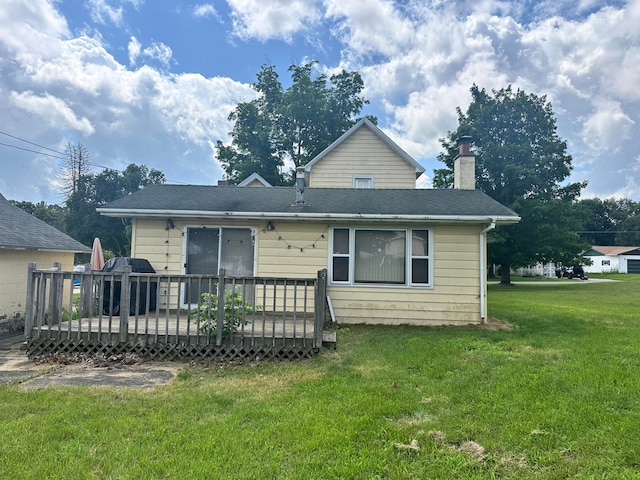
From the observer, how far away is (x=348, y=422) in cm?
318

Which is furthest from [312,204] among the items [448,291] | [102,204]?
[102,204]

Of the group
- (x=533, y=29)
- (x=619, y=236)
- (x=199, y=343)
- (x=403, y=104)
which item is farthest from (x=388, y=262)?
(x=619, y=236)

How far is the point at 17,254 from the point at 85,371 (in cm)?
489

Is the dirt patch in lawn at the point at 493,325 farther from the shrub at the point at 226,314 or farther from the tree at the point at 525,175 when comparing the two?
the tree at the point at 525,175

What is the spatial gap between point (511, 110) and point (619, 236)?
5285cm

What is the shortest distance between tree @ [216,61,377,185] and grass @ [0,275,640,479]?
79.5ft

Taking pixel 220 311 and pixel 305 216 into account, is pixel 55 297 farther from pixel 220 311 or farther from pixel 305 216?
pixel 305 216

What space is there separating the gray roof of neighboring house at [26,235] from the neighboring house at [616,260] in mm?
56454

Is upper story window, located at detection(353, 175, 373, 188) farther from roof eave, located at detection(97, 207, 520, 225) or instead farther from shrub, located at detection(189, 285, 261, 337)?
shrub, located at detection(189, 285, 261, 337)

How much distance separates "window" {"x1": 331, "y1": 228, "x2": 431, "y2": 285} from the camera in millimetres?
8195

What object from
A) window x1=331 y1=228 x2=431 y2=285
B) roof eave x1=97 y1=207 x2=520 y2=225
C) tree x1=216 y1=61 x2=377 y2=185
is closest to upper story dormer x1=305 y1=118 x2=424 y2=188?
window x1=331 y1=228 x2=431 y2=285

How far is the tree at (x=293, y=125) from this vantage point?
91.0 ft

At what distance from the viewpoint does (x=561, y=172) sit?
25828 mm

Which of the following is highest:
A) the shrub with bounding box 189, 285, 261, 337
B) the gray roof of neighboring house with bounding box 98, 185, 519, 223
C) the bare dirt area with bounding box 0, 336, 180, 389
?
the gray roof of neighboring house with bounding box 98, 185, 519, 223
